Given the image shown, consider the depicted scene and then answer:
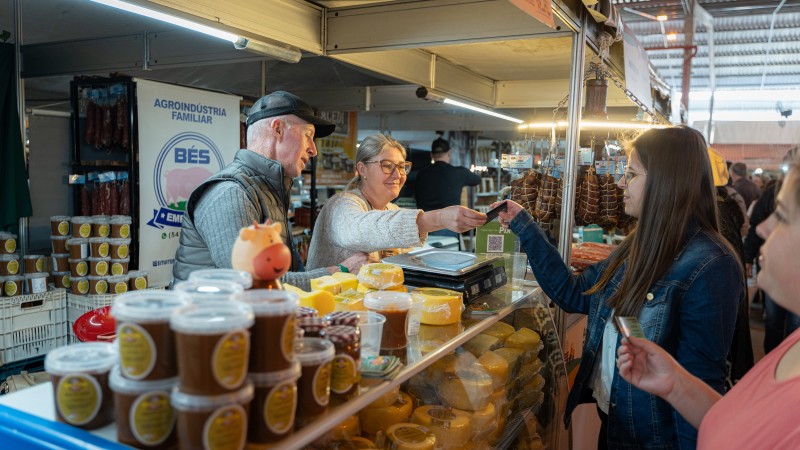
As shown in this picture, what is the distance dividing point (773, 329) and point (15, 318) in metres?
6.58

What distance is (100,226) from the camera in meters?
4.21

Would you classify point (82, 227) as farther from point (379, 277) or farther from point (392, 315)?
point (392, 315)

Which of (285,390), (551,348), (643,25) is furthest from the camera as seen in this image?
(643,25)

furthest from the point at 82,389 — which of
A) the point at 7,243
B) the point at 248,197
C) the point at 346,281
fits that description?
the point at 7,243

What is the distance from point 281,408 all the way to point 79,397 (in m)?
0.39

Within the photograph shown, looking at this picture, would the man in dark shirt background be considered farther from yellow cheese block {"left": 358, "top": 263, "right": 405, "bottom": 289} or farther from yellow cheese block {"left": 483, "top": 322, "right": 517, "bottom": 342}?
yellow cheese block {"left": 358, "top": 263, "right": 405, "bottom": 289}

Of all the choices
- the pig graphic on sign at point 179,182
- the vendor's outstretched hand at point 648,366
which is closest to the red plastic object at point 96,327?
the vendor's outstretched hand at point 648,366

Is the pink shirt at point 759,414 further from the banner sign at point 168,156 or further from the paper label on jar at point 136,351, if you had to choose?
the banner sign at point 168,156

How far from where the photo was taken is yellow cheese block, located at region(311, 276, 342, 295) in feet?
6.18

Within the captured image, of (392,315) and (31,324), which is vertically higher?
(392,315)

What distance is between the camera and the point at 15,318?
3.84 metres

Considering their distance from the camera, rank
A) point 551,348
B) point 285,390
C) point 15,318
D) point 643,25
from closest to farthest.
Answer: point 285,390 < point 551,348 < point 15,318 < point 643,25

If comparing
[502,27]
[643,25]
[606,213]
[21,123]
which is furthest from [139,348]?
[643,25]

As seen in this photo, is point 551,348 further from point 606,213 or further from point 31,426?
point 31,426
